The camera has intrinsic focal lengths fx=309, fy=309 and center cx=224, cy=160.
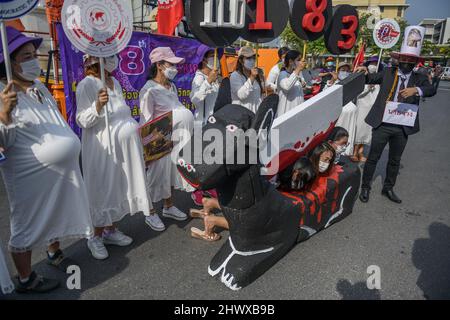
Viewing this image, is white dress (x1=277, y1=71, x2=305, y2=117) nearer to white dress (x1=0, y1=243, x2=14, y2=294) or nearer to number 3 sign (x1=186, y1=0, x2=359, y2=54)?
number 3 sign (x1=186, y1=0, x2=359, y2=54)

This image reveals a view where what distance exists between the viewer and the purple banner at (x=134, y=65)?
14.0ft

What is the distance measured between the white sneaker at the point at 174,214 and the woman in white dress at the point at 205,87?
1.05m

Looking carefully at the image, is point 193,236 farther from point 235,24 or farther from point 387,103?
point 387,103

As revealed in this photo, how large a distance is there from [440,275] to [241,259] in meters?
1.60

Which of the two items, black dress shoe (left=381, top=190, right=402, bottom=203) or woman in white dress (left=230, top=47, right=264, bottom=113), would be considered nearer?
black dress shoe (left=381, top=190, right=402, bottom=203)

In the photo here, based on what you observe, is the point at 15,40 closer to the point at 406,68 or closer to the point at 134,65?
the point at 134,65

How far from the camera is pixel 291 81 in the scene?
4.33 meters

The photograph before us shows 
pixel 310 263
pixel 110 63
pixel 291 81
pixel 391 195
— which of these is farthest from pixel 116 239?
pixel 391 195

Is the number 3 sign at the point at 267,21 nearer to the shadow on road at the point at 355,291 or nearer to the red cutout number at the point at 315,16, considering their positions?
the red cutout number at the point at 315,16

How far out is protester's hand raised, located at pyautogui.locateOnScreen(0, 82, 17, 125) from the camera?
166 cm

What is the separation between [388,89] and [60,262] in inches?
151

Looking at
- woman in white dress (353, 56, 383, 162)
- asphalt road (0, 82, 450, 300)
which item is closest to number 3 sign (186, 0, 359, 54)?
woman in white dress (353, 56, 383, 162)

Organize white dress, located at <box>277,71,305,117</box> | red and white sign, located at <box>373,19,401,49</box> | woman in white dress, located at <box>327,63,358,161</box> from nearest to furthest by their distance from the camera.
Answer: red and white sign, located at <box>373,19,401,49</box> < white dress, located at <box>277,71,305,117</box> < woman in white dress, located at <box>327,63,358,161</box>

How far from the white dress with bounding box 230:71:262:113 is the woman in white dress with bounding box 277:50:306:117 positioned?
1.33 feet
